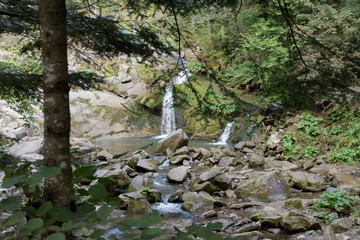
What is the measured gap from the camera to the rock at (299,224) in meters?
4.56

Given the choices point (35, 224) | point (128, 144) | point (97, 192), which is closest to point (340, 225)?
point (97, 192)

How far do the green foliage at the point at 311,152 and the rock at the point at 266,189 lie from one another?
9.78 ft

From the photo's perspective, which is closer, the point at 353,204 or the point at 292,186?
the point at 353,204

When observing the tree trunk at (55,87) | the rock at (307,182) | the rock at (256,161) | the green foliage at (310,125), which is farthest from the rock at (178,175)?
the tree trunk at (55,87)

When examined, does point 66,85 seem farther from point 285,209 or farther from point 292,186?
point 292,186

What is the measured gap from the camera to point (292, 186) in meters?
7.09

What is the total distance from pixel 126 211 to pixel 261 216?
9.06 ft

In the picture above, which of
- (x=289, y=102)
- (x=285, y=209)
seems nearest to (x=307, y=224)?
(x=285, y=209)

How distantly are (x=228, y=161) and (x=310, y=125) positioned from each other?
3.45m

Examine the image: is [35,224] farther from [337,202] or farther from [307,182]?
[307,182]

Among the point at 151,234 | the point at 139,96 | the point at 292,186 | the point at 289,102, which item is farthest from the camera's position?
the point at 139,96

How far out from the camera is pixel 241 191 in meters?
6.73

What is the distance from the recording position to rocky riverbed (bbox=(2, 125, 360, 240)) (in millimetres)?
4645

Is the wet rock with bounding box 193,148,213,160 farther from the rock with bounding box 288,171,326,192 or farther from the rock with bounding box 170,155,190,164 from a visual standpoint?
the rock with bounding box 288,171,326,192
